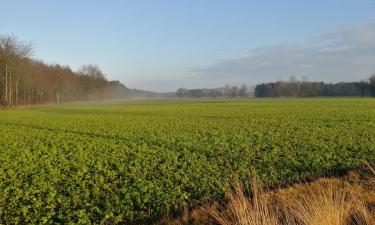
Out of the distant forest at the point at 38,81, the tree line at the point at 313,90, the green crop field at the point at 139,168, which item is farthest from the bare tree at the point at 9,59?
the tree line at the point at 313,90

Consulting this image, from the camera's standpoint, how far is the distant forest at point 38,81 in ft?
218

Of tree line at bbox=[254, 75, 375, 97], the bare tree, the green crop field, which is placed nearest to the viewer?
the green crop field

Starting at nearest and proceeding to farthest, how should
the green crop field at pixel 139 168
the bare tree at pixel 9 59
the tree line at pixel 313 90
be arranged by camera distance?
the green crop field at pixel 139 168 < the bare tree at pixel 9 59 < the tree line at pixel 313 90

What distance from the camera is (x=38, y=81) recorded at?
287 feet

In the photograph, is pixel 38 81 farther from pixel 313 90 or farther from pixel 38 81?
pixel 313 90

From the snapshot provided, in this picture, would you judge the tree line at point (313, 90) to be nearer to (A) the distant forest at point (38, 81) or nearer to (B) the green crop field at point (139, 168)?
(A) the distant forest at point (38, 81)

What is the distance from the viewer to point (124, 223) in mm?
7691

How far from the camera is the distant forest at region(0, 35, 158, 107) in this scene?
66.4 m

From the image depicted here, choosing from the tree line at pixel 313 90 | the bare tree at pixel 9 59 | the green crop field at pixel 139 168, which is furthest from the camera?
the tree line at pixel 313 90

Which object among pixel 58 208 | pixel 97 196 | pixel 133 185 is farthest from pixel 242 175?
pixel 58 208

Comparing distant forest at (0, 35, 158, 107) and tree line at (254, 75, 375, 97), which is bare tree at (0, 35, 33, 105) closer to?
distant forest at (0, 35, 158, 107)

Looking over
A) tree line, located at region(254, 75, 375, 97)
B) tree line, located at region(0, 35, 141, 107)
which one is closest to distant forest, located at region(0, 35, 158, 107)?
tree line, located at region(0, 35, 141, 107)

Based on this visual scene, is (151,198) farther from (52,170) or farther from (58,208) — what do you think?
(52,170)

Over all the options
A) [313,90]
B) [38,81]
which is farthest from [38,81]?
[313,90]
